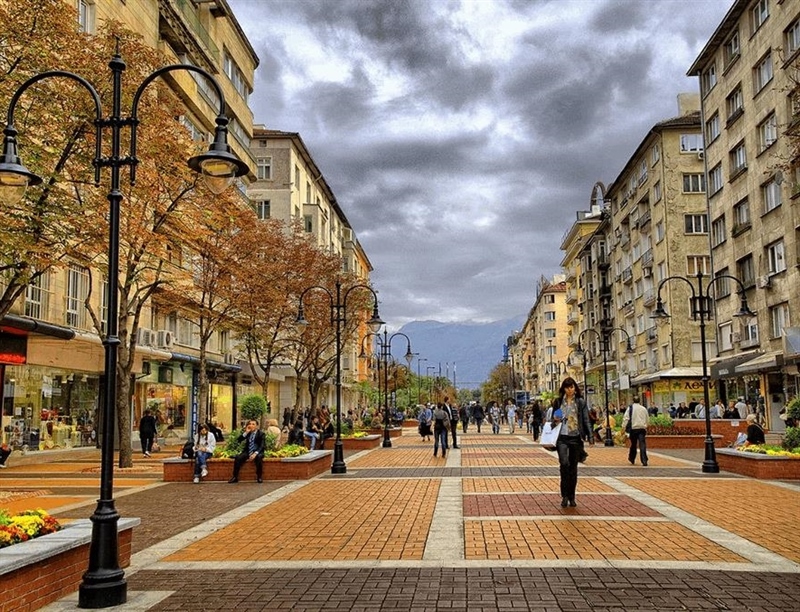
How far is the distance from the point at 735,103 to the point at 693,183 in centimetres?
1052

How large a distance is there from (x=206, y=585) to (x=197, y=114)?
33333mm

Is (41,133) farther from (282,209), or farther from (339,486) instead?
(282,209)

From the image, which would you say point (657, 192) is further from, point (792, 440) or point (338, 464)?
point (338, 464)

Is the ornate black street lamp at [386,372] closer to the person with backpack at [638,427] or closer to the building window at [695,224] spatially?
the person with backpack at [638,427]

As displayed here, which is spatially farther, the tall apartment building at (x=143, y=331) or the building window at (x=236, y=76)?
the building window at (x=236, y=76)

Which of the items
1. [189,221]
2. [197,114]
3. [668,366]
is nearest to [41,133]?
[189,221]

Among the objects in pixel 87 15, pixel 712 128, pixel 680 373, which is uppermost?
pixel 712 128

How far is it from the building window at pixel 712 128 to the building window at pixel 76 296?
33.1m

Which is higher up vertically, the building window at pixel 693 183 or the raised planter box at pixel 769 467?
the building window at pixel 693 183

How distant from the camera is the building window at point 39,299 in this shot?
2417cm

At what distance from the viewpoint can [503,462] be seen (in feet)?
71.0

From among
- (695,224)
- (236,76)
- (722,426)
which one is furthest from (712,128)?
(236,76)

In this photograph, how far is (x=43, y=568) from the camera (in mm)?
6598

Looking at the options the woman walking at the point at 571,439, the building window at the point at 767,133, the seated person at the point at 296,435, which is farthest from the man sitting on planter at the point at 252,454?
the building window at the point at 767,133
